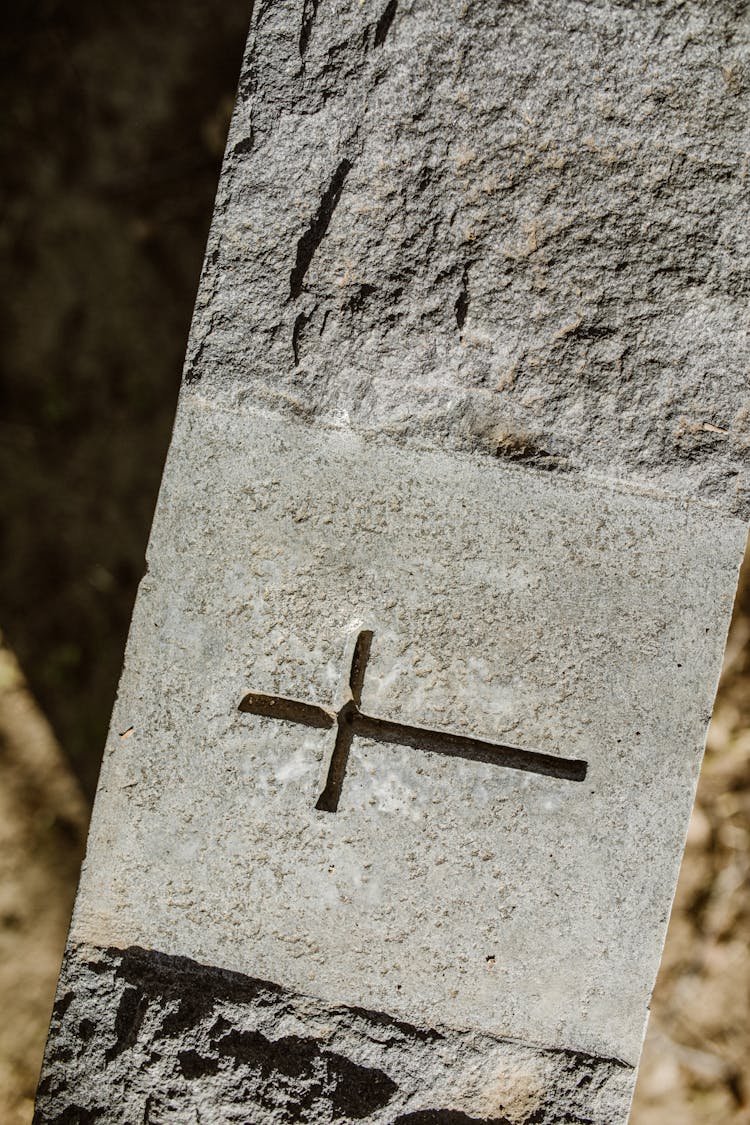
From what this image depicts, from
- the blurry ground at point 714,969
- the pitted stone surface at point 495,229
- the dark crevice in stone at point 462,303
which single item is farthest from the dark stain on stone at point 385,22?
the blurry ground at point 714,969

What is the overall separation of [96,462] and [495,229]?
1.20 meters

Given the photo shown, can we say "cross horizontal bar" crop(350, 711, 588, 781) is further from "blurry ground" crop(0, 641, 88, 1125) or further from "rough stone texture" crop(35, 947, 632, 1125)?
"blurry ground" crop(0, 641, 88, 1125)

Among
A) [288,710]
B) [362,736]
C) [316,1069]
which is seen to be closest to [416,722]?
[362,736]

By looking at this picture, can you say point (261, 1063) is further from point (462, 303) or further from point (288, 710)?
point (462, 303)

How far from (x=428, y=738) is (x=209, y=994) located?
56 centimetres

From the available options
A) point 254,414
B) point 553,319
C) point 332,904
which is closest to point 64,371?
point 254,414

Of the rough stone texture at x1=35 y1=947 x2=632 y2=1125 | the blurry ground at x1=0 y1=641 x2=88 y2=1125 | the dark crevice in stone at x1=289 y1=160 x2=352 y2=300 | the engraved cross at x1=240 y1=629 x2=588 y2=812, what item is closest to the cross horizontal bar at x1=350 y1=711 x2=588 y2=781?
the engraved cross at x1=240 y1=629 x2=588 y2=812

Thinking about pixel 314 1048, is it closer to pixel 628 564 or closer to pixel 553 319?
pixel 628 564

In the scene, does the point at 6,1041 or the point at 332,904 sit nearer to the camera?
the point at 332,904

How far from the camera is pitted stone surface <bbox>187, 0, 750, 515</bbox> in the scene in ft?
4.02

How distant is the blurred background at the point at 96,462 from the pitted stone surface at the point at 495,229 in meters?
0.79

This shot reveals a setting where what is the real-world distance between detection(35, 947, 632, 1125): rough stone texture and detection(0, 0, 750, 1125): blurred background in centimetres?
68

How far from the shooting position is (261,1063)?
4.22ft

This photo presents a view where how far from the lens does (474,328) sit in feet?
4.10
